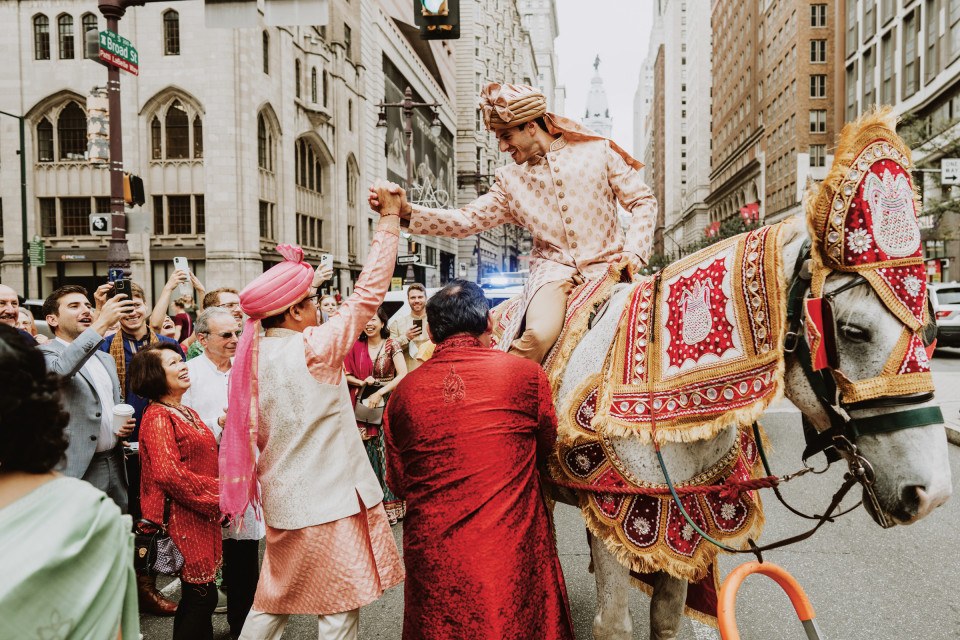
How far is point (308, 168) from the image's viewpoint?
32.0m

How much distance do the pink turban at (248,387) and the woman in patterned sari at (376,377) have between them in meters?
3.62

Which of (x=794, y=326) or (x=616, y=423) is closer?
(x=794, y=326)

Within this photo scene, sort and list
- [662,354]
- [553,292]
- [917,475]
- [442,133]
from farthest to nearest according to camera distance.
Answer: [442,133], [553,292], [662,354], [917,475]

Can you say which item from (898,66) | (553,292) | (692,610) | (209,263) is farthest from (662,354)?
(898,66)

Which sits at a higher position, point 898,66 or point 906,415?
point 898,66

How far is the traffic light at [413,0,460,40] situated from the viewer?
26.0ft

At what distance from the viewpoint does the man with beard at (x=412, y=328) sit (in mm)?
7473

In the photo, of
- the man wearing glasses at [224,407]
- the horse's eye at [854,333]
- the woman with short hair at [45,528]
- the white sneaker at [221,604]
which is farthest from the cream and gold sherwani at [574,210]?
the white sneaker at [221,604]

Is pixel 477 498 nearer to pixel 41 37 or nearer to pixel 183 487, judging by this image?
pixel 183 487

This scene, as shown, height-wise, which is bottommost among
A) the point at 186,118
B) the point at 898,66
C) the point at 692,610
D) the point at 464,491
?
the point at 692,610

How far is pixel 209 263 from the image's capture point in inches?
→ 1013

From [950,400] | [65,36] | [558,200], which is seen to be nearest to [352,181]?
[65,36]

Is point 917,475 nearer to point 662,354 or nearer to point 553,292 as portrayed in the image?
point 662,354

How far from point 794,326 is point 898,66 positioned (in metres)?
44.3
